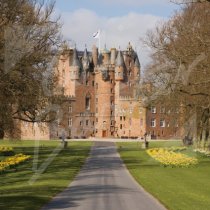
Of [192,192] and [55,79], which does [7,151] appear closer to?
[55,79]

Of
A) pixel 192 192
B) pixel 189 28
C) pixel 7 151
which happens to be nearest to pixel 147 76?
pixel 189 28

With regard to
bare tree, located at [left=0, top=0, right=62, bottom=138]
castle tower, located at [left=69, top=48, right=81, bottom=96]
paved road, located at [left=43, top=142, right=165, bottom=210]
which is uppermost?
castle tower, located at [left=69, top=48, right=81, bottom=96]

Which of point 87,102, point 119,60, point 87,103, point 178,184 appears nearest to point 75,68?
point 87,102

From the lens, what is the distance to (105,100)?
107m

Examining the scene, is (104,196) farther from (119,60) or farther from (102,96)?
(119,60)

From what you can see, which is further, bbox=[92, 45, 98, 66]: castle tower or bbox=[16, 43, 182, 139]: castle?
bbox=[92, 45, 98, 66]: castle tower

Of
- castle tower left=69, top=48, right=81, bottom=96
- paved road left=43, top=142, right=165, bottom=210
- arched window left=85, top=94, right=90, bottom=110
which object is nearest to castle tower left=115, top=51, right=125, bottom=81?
arched window left=85, top=94, right=90, bottom=110

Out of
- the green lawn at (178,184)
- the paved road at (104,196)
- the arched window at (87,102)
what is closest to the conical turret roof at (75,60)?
the arched window at (87,102)

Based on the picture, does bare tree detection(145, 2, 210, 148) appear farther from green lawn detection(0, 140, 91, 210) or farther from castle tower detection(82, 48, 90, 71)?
castle tower detection(82, 48, 90, 71)

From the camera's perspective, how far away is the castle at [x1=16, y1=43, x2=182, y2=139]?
102250mm

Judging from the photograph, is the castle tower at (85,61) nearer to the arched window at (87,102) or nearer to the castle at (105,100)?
the castle at (105,100)

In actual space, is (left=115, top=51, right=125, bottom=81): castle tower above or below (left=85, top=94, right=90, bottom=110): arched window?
above

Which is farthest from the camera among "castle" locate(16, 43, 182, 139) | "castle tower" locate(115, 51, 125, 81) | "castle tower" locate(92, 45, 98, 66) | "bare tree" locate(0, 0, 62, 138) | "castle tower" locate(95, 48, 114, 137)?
"castle tower" locate(92, 45, 98, 66)

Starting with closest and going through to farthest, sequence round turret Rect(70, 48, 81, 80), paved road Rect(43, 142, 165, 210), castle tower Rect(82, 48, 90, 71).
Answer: paved road Rect(43, 142, 165, 210) < round turret Rect(70, 48, 81, 80) < castle tower Rect(82, 48, 90, 71)
